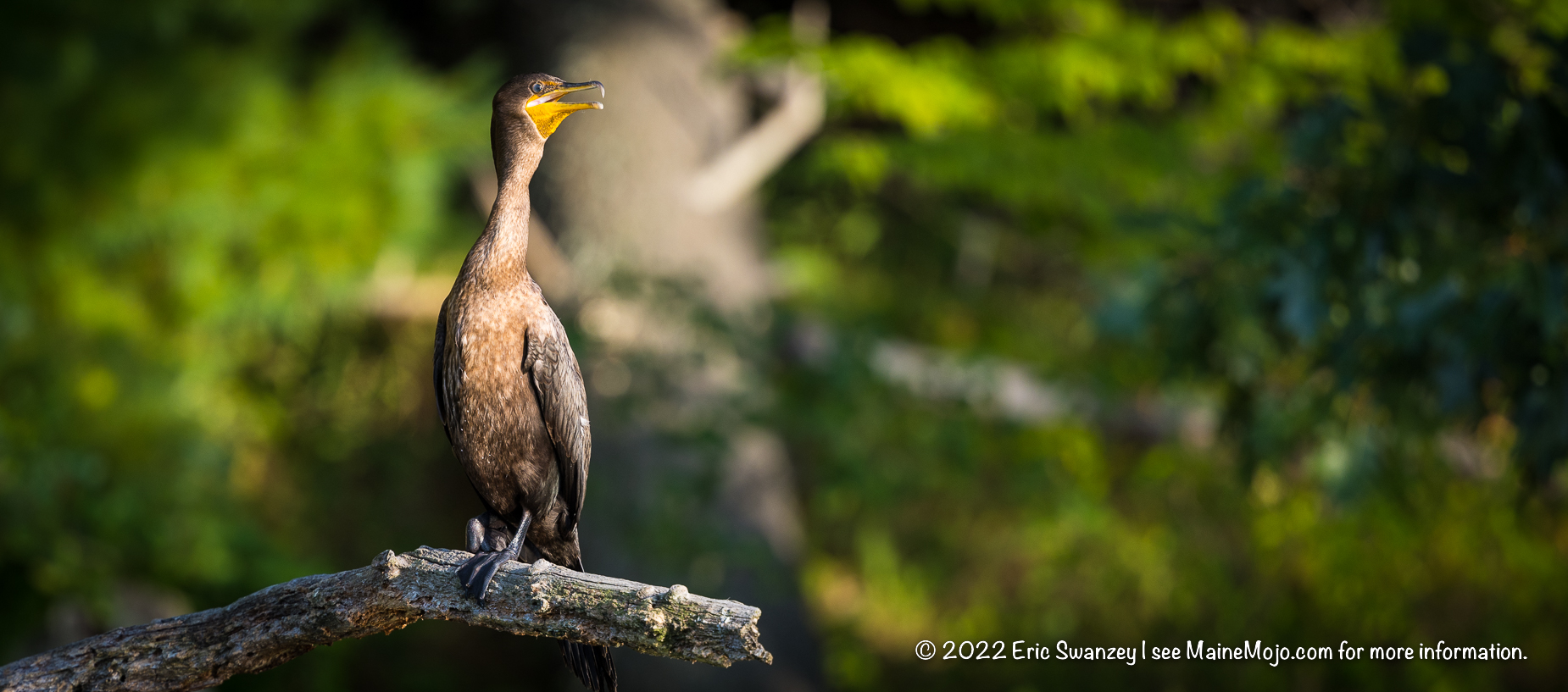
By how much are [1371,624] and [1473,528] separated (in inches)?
34.6

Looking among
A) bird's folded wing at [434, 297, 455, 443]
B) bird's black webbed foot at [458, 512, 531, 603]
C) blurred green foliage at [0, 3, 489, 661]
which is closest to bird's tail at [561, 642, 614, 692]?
bird's black webbed foot at [458, 512, 531, 603]

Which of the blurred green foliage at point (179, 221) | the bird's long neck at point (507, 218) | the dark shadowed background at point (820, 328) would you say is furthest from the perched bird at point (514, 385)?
the blurred green foliage at point (179, 221)

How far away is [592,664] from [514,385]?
1.33 feet

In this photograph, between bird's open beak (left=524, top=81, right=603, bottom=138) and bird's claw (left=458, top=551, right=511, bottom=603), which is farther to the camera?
bird's claw (left=458, top=551, right=511, bottom=603)

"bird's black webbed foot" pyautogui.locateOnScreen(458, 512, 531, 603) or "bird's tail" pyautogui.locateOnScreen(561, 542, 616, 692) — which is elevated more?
"bird's black webbed foot" pyautogui.locateOnScreen(458, 512, 531, 603)

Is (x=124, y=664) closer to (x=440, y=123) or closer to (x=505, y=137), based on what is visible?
(x=505, y=137)

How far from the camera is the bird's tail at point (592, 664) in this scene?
1340 millimetres

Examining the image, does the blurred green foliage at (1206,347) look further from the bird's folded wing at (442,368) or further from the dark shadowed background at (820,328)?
the bird's folded wing at (442,368)

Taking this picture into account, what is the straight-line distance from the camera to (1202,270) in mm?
4332

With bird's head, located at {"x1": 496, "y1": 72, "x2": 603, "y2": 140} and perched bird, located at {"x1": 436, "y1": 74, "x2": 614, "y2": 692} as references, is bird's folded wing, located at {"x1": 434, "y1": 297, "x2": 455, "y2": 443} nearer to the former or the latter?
perched bird, located at {"x1": 436, "y1": 74, "x2": 614, "y2": 692}

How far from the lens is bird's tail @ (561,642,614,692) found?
134cm

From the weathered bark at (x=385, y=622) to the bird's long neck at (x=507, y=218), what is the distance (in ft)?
1.31

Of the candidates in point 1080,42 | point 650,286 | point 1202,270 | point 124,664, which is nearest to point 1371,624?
point 1202,270

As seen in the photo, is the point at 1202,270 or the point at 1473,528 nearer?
the point at 1202,270
